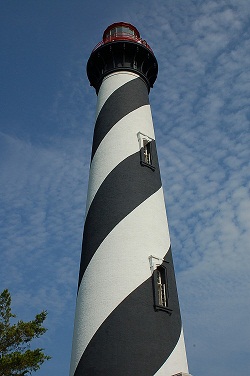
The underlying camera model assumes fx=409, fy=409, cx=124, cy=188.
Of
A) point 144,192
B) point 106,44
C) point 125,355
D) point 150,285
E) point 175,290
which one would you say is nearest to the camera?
point 125,355

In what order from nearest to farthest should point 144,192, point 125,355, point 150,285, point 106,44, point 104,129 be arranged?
point 125,355 → point 150,285 → point 144,192 → point 104,129 → point 106,44

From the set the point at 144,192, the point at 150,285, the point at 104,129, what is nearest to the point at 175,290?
the point at 150,285

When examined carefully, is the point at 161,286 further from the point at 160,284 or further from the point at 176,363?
the point at 176,363

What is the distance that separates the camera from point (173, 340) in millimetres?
8445

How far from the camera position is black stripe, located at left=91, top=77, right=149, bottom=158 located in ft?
37.8

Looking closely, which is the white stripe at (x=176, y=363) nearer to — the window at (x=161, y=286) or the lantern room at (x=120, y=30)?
the window at (x=161, y=286)

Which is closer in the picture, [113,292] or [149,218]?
[113,292]

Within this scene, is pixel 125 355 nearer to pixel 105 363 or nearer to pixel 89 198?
pixel 105 363

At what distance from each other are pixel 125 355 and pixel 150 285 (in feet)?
5.23

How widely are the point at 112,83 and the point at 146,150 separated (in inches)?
103

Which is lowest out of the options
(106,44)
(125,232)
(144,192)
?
(125,232)

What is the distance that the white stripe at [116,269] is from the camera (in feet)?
27.6

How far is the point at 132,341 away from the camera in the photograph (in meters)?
7.85

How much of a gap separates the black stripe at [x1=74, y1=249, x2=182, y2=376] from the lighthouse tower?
0.06ft
